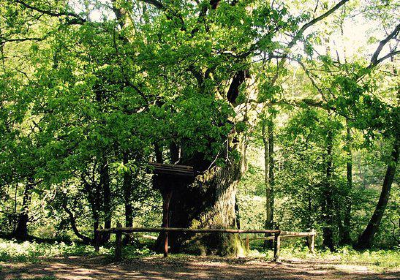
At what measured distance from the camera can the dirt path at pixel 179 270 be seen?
24.2ft

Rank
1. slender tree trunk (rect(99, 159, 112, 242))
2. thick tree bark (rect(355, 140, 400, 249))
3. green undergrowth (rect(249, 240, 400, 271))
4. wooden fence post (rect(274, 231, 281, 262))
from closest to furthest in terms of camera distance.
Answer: green undergrowth (rect(249, 240, 400, 271)) → wooden fence post (rect(274, 231, 281, 262)) → slender tree trunk (rect(99, 159, 112, 242)) → thick tree bark (rect(355, 140, 400, 249))

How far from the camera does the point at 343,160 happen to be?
59.5ft

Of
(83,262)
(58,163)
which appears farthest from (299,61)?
(83,262)

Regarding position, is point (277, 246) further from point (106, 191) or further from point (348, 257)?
point (106, 191)

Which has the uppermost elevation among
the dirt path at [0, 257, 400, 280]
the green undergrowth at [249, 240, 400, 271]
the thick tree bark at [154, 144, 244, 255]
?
the thick tree bark at [154, 144, 244, 255]

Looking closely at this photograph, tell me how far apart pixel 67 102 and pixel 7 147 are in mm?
2891

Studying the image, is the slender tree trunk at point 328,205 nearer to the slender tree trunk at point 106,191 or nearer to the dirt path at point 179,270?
the dirt path at point 179,270

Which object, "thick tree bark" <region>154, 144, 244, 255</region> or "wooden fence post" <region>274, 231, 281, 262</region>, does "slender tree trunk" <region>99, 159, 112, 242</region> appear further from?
"wooden fence post" <region>274, 231, 281, 262</region>

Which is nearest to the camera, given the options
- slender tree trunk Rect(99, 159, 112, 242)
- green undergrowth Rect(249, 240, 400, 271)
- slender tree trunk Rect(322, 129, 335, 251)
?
green undergrowth Rect(249, 240, 400, 271)

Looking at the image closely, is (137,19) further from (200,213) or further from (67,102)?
(200,213)

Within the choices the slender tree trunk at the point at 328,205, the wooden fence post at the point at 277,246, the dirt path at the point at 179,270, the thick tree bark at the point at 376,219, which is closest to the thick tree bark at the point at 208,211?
the dirt path at the point at 179,270

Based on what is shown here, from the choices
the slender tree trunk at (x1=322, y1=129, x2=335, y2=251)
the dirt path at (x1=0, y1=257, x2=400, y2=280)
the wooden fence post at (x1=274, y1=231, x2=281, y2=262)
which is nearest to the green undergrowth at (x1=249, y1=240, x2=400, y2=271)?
the wooden fence post at (x1=274, y1=231, x2=281, y2=262)

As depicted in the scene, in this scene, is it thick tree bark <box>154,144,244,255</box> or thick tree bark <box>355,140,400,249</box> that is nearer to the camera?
thick tree bark <box>154,144,244,255</box>

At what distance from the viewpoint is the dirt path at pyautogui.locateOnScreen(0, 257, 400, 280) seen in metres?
7.38
